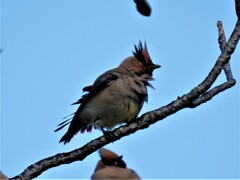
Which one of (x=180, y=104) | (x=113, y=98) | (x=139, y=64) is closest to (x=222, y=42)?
(x=180, y=104)

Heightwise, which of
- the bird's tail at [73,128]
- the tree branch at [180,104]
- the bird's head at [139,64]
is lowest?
the tree branch at [180,104]

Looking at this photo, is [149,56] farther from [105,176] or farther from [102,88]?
[105,176]

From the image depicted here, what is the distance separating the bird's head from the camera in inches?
229

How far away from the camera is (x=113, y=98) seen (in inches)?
209

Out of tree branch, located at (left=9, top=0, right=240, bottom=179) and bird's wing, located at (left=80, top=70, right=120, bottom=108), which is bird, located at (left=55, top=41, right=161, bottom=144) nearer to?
bird's wing, located at (left=80, top=70, right=120, bottom=108)

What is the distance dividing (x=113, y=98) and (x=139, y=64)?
0.86 m

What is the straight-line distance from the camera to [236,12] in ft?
10.4

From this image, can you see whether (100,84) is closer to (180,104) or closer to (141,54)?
(141,54)

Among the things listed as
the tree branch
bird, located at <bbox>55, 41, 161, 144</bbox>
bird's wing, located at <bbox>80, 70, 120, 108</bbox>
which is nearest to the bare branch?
the tree branch

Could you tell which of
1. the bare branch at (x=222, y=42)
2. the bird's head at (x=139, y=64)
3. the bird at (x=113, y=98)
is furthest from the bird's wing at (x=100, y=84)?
the bare branch at (x=222, y=42)

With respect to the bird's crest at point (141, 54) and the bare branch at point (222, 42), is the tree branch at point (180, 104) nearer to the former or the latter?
Result: the bare branch at point (222, 42)

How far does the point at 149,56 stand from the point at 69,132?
5.20 feet

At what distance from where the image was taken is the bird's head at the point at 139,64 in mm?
5824

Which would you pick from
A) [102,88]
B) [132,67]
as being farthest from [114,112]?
[132,67]
